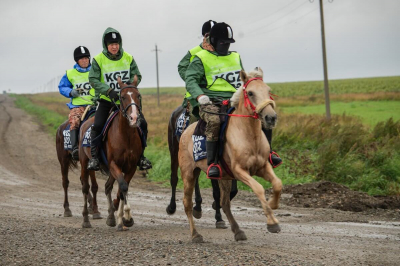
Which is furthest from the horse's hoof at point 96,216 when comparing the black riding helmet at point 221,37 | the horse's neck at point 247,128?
the horse's neck at point 247,128

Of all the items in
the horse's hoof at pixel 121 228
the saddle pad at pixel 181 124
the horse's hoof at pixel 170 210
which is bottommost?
the horse's hoof at pixel 121 228

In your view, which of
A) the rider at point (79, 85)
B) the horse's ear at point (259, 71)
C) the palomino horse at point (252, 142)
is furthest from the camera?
the rider at point (79, 85)

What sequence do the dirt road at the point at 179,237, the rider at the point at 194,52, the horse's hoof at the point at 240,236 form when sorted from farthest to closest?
the rider at the point at 194,52 → the horse's hoof at the point at 240,236 → the dirt road at the point at 179,237

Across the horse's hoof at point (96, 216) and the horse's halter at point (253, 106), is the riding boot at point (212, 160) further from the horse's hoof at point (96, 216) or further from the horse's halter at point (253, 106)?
the horse's hoof at point (96, 216)

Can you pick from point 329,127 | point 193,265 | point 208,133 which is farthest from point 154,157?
point 193,265

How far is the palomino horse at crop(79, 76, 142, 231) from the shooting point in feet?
32.6

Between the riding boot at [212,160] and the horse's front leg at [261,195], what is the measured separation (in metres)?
0.49

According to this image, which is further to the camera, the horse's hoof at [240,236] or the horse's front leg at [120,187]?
the horse's front leg at [120,187]

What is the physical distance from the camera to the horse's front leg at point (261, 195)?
7383 millimetres

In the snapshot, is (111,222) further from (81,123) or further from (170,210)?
(81,123)

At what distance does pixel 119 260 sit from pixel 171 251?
715 millimetres

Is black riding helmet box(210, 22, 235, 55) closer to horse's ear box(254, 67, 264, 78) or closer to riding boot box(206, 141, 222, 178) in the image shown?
horse's ear box(254, 67, 264, 78)

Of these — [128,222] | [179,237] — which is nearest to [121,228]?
[128,222]

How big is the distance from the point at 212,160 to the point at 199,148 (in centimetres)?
47
